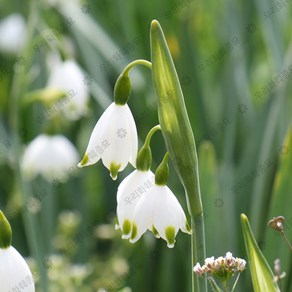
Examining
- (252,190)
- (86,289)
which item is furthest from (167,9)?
(86,289)

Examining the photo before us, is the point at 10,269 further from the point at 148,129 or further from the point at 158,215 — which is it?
the point at 148,129

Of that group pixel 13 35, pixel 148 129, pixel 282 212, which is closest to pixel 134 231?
pixel 282 212

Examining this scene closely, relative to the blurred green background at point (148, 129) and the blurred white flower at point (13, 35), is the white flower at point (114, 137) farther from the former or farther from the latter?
the blurred white flower at point (13, 35)

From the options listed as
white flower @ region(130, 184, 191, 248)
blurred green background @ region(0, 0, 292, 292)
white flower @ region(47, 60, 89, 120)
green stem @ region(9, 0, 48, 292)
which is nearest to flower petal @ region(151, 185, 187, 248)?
white flower @ region(130, 184, 191, 248)

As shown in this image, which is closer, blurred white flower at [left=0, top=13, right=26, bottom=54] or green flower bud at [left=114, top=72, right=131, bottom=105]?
green flower bud at [left=114, top=72, right=131, bottom=105]

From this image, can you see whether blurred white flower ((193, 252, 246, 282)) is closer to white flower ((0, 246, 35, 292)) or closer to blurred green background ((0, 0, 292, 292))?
white flower ((0, 246, 35, 292))

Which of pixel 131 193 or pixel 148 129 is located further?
pixel 148 129

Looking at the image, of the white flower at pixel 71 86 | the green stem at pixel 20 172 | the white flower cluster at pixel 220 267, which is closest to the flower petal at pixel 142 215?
the white flower cluster at pixel 220 267
